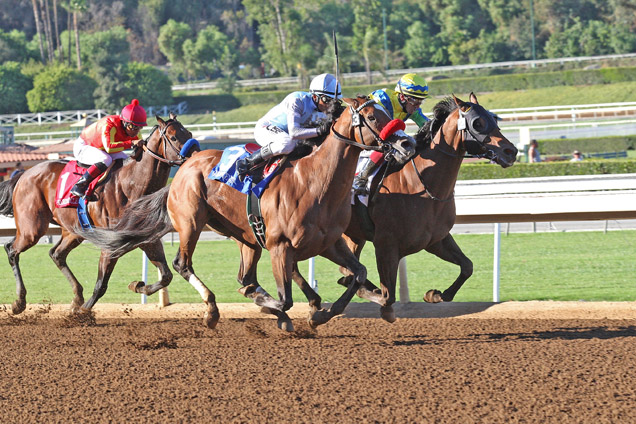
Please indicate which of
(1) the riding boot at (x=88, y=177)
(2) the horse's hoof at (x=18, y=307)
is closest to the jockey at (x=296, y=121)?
(1) the riding boot at (x=88, y=177)

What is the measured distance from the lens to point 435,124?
6051 millimetres

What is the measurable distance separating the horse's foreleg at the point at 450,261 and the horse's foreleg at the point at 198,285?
1.45 metres

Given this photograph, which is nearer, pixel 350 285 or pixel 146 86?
pixel 350 285

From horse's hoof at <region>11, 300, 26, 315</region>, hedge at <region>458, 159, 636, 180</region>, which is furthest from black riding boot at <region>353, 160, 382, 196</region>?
hedge at <region>458, 159, 636, 180</region>

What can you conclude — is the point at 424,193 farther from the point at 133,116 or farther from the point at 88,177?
the point at 88,177

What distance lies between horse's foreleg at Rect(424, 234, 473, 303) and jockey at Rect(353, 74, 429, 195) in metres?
0.66

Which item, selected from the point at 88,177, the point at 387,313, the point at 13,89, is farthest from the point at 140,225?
the point at 13,89

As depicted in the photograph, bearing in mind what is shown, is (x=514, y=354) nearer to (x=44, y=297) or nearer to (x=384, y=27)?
(x=44, y=297)

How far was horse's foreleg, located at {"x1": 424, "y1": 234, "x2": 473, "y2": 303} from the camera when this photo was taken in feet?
20.1

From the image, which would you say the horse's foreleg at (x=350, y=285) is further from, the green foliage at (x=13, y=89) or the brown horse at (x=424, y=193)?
the green foliage at (x=13, y=89)

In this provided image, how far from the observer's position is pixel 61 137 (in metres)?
41.8

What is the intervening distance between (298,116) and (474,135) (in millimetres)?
1121

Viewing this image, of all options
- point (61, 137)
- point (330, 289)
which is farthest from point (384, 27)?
point (330, 289)

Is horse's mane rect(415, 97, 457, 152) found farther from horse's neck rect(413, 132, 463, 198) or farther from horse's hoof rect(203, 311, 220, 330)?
horse's hoof rect(203, 311, 220, 330)
